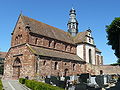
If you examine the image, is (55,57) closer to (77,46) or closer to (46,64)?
(46,64)

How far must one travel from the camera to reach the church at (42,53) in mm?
30750

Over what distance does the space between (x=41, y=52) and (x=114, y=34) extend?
15.0 meters

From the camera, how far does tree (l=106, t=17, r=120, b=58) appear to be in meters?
27.4

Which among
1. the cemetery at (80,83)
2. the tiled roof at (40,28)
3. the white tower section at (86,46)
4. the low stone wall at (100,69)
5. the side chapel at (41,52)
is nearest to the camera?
the cemetery at (80,83)

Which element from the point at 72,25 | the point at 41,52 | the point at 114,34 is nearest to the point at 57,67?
the point at 41,52

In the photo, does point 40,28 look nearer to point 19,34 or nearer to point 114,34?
point 19,34

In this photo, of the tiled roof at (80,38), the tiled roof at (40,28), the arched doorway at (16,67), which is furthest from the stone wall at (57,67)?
the tiled roof at (80,38)

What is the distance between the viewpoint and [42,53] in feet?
105

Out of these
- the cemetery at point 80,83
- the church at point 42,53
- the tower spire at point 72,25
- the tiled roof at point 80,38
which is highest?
the tower spire at point 72,25

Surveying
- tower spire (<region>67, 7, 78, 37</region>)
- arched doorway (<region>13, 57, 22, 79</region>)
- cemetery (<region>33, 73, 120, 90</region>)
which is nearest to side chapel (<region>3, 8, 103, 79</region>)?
arched doorway (<region>13, 57, 22, 79</region>)

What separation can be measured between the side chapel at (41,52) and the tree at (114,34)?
11555 millimetres

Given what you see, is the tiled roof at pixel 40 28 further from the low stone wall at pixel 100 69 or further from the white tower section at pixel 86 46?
the low stone wall at pixel 100 69

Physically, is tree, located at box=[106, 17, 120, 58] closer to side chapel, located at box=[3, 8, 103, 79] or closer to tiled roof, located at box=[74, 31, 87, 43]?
side chapel, located at box=[3, 8, 103, 79]

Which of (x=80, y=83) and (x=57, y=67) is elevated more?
(x=57, y=67)
